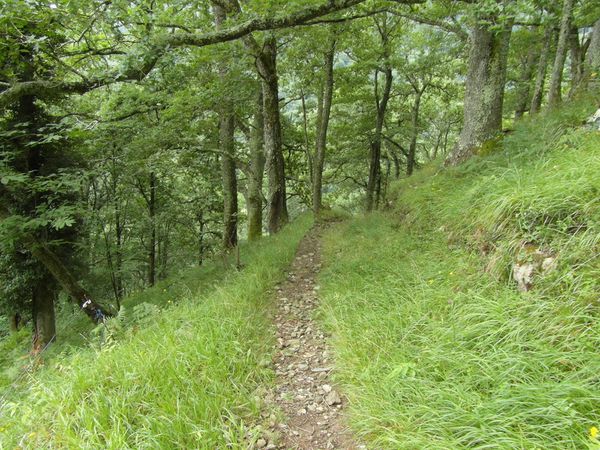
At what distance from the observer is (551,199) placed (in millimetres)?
3490

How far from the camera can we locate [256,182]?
32.8 feet

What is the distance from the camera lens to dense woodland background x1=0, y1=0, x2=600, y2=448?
5.00 m

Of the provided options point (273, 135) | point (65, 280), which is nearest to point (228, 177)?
point (273, 135)

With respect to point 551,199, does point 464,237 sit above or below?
below

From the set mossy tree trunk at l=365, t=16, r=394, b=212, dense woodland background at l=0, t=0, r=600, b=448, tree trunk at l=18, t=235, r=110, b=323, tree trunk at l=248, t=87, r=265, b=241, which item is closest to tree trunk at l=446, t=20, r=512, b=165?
dense woodland background at l=0, t=0, r=600, b=448

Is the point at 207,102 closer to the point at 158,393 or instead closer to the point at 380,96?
the point at 158,393

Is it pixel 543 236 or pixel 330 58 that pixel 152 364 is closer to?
pixel 543 236

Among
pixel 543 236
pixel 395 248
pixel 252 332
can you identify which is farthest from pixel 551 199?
pixel 252 332

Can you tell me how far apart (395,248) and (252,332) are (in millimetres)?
3150

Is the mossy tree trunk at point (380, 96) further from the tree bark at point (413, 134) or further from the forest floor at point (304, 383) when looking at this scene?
the forest floor at point (304, 383)

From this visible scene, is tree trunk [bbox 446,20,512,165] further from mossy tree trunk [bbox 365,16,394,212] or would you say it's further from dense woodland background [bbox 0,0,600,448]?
mossy tree trunk [bbox 365,16,394,212]

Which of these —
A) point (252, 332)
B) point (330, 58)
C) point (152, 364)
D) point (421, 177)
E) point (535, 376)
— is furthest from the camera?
point (330, 58)

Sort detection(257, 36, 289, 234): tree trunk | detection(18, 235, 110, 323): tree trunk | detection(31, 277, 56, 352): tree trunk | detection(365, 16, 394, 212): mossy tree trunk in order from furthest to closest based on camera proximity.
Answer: detection(365, 16, 394, 212): mossy tree trunk → detection(31, 277, 56, 352): tree trunk → detection(257, 36, 289, 234): tree trunk → detection(18, 235, 110, 323): tree trunk

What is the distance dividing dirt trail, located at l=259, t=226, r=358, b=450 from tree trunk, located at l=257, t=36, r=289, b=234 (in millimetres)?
5529
